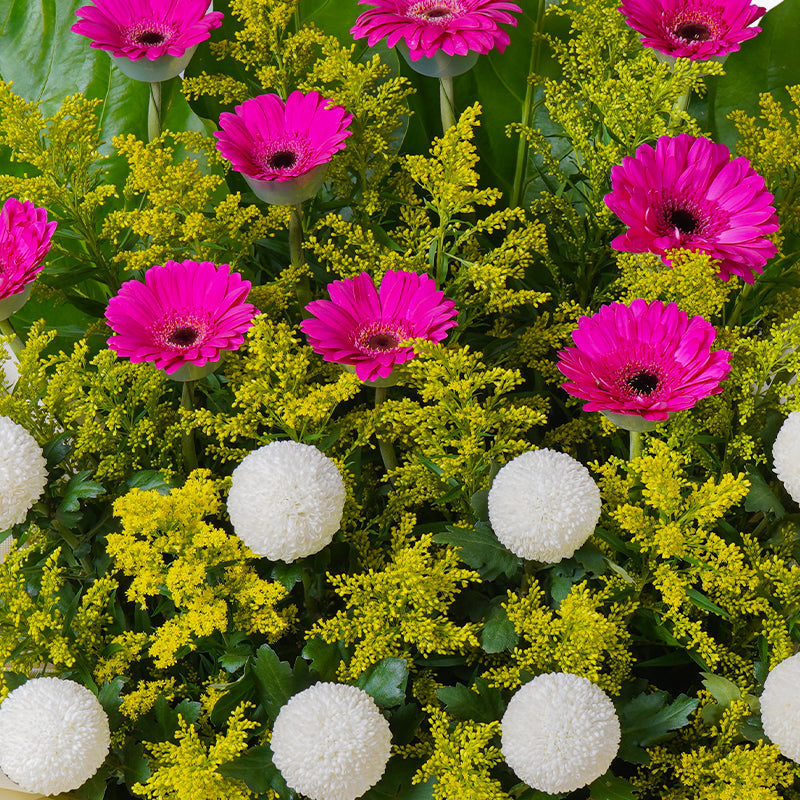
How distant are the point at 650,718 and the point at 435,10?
470 mm

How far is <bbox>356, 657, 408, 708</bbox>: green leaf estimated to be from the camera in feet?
1.73

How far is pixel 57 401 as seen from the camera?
608 millimetres

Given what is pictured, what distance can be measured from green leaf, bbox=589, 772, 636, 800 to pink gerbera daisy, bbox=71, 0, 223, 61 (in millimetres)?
498

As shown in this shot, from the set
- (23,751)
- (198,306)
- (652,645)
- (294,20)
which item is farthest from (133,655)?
(294,20)

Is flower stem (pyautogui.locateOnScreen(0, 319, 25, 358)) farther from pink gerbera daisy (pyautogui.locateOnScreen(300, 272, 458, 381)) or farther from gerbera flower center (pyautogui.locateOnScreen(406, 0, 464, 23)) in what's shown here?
gerbera flower center (pyautogui.locateOnScreen(406, 0, 464, 23))

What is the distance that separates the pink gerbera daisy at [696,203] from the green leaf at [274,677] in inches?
11.9

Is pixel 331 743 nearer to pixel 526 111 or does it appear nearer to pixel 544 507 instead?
pixel 544 507

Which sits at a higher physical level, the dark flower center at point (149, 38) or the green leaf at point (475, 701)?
the dark flower center at point (149, 38)

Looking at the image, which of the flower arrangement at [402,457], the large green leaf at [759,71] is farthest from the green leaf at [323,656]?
the large green leaf at [759,71]

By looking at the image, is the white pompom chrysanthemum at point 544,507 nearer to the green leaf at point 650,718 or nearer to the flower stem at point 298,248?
the green leaf at point 650,718

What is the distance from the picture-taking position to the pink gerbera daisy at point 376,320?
1.89ft

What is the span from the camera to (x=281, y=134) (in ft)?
2.22

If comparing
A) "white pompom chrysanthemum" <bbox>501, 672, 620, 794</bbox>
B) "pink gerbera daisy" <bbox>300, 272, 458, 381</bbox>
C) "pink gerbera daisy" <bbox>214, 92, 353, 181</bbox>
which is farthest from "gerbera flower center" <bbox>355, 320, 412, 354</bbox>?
"white pompom chrysanthemum" <bbox>501, 672, 620, 794</bbox>

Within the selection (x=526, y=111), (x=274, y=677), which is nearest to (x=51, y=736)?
(x=274, y=677)
